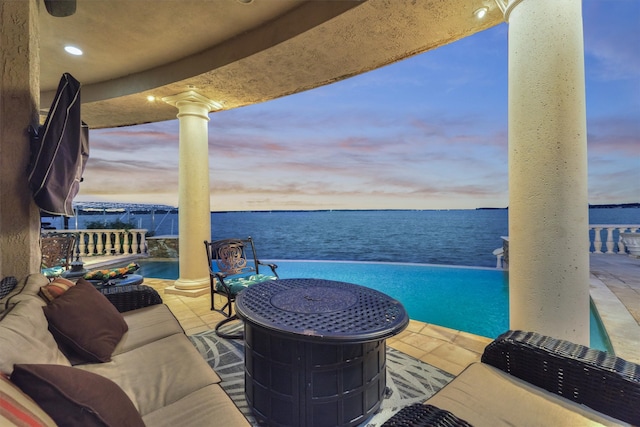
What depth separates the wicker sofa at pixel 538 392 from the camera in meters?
0.95

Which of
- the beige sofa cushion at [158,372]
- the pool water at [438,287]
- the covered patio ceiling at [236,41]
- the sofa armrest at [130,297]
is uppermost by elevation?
the covered patio ceiling at [236,41]

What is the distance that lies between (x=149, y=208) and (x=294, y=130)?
14337mm

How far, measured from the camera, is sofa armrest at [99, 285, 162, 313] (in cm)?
208

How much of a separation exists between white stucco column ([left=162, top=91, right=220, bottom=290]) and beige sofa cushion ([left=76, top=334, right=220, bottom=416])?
2.32m

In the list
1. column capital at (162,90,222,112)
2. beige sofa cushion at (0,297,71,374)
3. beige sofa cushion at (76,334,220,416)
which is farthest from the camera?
column capital at (162,90,222,112)

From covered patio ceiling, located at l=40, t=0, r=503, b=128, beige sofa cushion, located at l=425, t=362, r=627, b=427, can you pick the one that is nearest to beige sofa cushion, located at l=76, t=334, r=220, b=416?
beige sofa cushion, located at l=425, t=362, r=627, b=427

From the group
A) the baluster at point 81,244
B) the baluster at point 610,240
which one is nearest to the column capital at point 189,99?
the baluster at point 81,244

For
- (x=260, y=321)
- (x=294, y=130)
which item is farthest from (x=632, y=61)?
(x=294, y=130)

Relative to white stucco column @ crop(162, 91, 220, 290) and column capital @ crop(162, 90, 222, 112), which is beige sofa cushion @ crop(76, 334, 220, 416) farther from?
column capital @ crop(162, 90, 222, 112)

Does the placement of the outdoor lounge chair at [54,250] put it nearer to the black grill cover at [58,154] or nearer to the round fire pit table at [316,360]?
the black grill cover at [58,154]

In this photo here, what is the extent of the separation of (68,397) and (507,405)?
146 centimetres

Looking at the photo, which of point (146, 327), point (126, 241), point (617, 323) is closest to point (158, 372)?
point (146, 327)

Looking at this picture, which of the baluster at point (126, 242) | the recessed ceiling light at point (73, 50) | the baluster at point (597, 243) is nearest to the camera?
the recessed ceiling light at point (73, 50)

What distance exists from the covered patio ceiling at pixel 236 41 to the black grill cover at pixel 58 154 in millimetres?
1185
